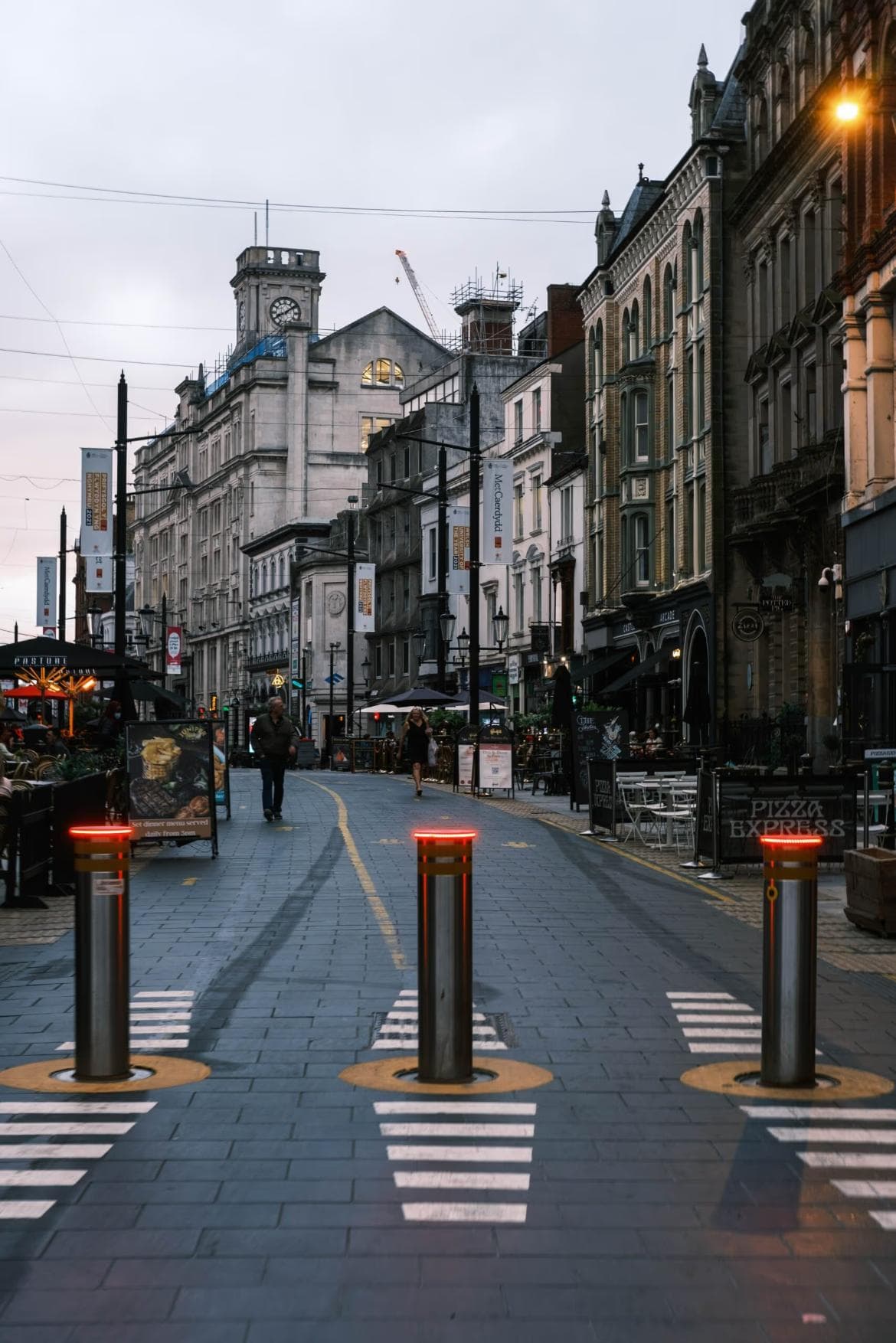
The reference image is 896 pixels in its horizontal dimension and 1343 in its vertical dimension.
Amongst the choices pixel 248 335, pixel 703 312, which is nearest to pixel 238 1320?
pixel 703 312

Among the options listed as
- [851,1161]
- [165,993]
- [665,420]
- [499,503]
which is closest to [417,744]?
[499,503]

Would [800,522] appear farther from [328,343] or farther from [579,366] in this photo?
[328,343]

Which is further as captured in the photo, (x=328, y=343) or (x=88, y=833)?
(x=328, y=343)

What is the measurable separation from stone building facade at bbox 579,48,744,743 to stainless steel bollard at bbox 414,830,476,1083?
32.0m

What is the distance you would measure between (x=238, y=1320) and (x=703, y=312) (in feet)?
138

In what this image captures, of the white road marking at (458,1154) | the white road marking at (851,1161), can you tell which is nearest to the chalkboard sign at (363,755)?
the white road marking at (458,1154)

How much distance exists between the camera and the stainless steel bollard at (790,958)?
7.62 m

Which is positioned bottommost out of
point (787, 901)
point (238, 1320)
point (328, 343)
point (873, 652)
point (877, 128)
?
point (238, 1320)

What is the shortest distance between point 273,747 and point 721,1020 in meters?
→ 16.9

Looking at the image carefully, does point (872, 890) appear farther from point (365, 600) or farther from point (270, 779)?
point (365, 600)

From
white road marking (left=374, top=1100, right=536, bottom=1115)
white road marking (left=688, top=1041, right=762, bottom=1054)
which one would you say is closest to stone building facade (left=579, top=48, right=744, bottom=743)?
white road marking (left=688, top=1041, right=762, bottom=1054)

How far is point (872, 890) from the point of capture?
43.8ft

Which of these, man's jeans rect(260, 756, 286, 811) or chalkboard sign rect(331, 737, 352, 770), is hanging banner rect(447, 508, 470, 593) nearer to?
chalkboard sign rect(331, 737, 352, 770)

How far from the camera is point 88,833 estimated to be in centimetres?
785
